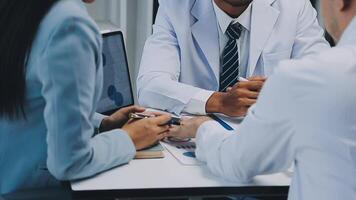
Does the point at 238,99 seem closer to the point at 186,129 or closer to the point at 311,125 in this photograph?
the point at 186,129

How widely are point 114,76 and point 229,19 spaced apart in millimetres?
491

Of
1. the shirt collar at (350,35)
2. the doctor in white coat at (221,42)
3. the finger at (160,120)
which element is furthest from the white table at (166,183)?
the doctor in white coat at (221,42)

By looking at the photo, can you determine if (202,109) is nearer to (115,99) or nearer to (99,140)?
(115,99)

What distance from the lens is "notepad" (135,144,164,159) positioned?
1213mm

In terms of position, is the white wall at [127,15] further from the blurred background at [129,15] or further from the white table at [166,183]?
the white table at [166,183]

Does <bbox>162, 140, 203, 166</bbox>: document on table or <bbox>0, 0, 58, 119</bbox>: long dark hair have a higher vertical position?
<bbox>0, 0, 58, 119</bbox>: long dark hair

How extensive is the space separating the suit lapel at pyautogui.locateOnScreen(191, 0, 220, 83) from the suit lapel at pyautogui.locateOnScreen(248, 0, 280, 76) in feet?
0.41

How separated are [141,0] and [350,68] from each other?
2.03 m

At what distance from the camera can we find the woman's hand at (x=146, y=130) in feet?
4.00

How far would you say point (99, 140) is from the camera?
43.9 inches

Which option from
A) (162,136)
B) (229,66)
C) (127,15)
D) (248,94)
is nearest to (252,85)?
(248,94)

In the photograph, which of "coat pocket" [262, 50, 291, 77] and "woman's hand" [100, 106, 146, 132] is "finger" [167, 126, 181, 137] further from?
"coat pocket" [262, 50, 291, 77]

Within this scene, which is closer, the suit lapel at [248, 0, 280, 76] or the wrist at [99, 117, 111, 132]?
the wrist at [99, 117, 111, 132]

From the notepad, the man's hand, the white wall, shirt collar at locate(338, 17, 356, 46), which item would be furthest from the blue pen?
the white wall
